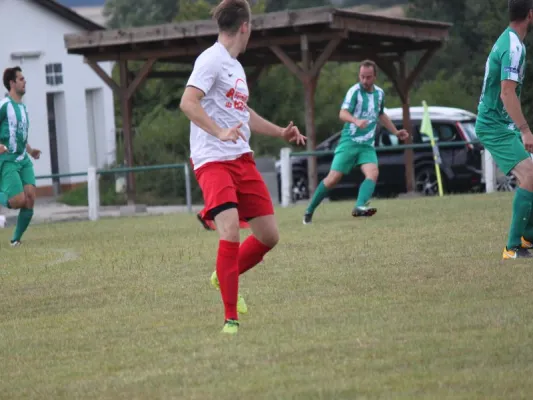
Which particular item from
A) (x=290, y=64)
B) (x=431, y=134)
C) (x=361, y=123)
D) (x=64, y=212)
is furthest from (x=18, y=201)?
(x=64, y=212)

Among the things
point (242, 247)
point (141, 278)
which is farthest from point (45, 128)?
point (242, 247)

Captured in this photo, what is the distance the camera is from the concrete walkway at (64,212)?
890 inches

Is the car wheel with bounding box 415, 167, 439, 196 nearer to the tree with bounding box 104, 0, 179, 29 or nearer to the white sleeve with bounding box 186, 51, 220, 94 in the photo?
the white sleeve with bounding box 186, 51, 220, 94

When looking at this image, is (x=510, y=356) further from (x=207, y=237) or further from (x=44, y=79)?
(x=44, y=79)

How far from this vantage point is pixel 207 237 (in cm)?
1433

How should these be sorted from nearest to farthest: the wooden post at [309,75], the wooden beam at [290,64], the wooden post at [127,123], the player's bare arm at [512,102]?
1. the player's bare arm at [512,102]
2. the wooden post at [309,75]
3. the wooden beam at [290,64]
4. the wooden post at [127,123]

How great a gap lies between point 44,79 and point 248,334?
26.7 m

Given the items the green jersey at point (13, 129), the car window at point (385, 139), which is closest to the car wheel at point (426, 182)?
the car window at point (385, 139)

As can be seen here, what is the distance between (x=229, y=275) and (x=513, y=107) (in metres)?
3.15

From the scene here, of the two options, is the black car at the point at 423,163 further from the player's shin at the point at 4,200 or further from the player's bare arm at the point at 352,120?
the player's shin at the point at 4,200

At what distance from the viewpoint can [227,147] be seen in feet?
23.7

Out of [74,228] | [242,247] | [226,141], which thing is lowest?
[74,228]

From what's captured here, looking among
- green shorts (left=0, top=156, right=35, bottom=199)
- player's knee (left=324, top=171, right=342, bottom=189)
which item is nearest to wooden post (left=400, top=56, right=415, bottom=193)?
player's knee (left=324, top=171, right=342, bottom=189)

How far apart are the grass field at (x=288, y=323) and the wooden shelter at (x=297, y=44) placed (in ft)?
34.1
